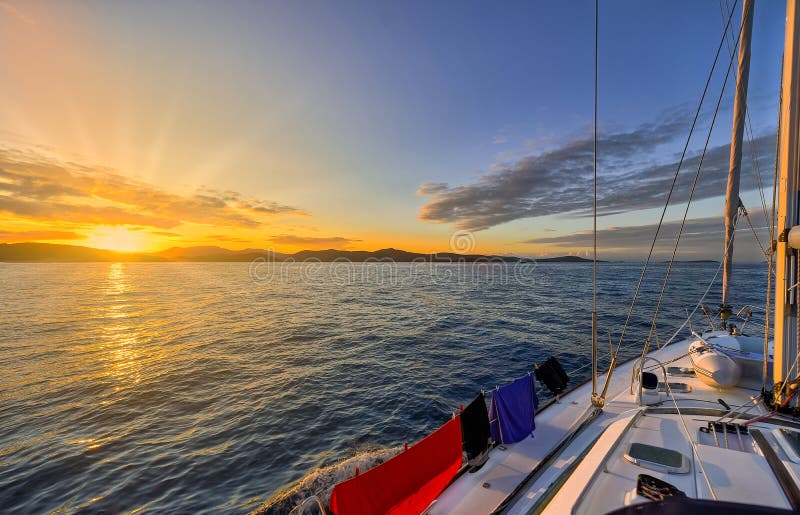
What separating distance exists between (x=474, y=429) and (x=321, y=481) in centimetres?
520

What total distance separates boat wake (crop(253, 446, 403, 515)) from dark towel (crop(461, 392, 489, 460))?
10.0 ft

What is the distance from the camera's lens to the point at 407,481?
6.78 meters

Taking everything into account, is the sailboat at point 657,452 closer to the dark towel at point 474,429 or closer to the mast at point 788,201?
the mast at point 788,201

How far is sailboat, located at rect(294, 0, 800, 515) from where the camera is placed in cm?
476

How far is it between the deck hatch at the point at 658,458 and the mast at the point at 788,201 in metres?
3.77

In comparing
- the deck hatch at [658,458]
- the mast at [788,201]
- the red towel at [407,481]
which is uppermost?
the mast at [788,201]

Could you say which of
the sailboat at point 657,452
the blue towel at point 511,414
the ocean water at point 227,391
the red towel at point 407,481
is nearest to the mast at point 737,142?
the sailboat at point 657,452

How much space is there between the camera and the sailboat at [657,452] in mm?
4762

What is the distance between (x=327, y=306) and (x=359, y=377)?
95.8ft

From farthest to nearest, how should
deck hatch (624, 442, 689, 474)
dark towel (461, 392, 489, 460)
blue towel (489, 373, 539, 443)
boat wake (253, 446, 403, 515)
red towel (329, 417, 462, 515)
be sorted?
blue towel (489, 373, 539, 443), boat wake (253, 446, 403, 515), dark towel (461, 392, 489, 460), red towel (329, 417, 462, 515), deck hatch (624, 442, 689, 474)

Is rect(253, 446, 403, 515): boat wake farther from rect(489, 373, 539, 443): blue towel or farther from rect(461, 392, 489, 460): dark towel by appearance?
rect(489, 373, 539, 443): blue towel

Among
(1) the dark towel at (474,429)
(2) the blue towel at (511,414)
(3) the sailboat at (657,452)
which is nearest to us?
(3) the sailboat at (657,452)

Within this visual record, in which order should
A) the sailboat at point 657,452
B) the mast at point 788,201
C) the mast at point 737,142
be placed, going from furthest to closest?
the mast at point 737,142
the mast at point 788,201
the sailboat at point 657,452

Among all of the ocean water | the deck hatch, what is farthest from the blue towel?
the ocean water
